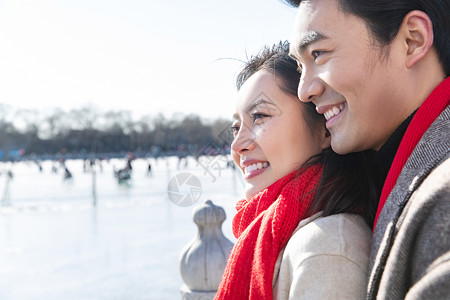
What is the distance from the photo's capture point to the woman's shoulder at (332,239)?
1173mm

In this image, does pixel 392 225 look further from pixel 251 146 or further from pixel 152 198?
pixel 152 198

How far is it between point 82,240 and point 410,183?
7.64 meters

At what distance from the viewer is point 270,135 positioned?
1.62m

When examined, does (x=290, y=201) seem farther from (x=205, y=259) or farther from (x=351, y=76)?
(x=205, y=259)

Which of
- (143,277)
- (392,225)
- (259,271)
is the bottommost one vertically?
(143,277)

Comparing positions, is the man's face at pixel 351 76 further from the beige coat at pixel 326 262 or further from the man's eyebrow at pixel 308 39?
the beige coat at pixel 326 262

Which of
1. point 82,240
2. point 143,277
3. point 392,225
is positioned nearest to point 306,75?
point 392,225

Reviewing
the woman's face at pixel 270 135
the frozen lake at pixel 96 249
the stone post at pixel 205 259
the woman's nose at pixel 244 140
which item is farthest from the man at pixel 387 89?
the stone post at pixel 205 259

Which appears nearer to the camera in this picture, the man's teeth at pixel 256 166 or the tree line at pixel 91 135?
the man's teeth at pixel 256 166

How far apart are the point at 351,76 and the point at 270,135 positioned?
44cm

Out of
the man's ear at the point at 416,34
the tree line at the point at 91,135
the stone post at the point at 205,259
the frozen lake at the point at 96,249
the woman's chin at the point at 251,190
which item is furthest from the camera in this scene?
the tree line at the point at 91,135

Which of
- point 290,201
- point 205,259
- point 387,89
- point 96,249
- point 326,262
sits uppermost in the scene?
point 387,89

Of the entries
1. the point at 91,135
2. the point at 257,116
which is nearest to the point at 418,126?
the point at 257,116

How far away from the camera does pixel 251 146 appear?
1.73m
